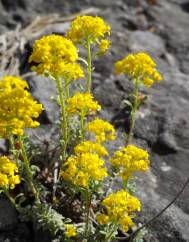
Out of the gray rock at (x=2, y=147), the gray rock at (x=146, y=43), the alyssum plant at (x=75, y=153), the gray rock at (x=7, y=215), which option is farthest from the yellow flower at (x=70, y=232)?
the gray rock at (x=146, y=43)

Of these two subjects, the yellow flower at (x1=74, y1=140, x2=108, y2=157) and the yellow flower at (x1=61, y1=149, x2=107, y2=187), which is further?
the yellow flower at (x1=74, y1=140, x2=108, y2=157)

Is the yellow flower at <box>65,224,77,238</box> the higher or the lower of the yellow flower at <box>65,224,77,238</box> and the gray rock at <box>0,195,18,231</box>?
the higher

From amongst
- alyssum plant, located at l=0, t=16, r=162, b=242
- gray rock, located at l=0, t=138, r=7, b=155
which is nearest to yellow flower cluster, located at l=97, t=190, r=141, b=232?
alyssum plant, located at l=0, t=16, r=162, b=242

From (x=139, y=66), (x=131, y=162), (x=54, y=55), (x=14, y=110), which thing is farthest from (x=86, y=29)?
(x=131, y=162)

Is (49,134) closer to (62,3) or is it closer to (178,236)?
(178,236)

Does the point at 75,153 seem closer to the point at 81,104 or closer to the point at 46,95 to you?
the point at 81,104

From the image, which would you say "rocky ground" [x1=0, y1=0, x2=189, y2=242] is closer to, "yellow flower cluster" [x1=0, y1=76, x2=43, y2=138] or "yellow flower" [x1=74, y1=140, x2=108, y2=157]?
"yellow flower" [x1=74, y1=140, x2=108, y2=157]

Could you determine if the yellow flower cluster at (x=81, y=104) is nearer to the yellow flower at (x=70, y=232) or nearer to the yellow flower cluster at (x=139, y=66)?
the yellow flower cluster at (x=139, y=66)

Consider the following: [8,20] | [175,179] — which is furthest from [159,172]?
[8,20]
